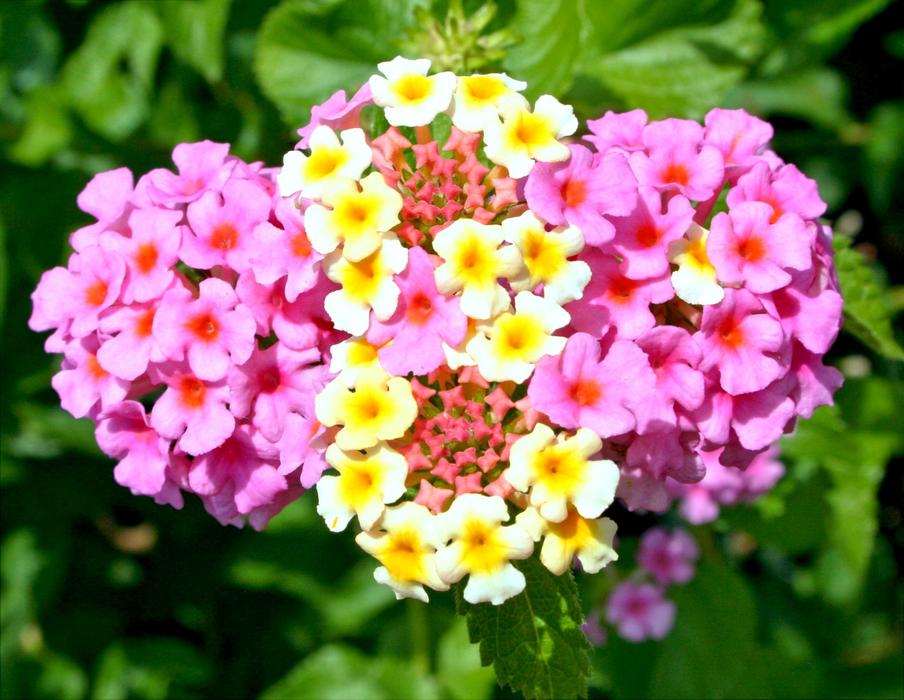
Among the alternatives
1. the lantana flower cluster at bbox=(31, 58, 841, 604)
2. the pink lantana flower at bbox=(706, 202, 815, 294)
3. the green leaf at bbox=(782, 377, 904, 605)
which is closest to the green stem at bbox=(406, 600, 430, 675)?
the green leaf at bbox=(782, 377, 904, 605)

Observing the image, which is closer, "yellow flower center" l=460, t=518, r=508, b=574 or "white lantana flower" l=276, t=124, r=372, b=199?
"yellow flower center" l=460, t=518, r=508, b=574

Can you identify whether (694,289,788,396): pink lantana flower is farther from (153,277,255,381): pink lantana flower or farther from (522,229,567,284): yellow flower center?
(153,277,255,381): pink lantana flower

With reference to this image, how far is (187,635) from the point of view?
2.97 metres

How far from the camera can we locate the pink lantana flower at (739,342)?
51.6 inches

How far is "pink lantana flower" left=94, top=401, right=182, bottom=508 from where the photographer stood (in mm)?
1424

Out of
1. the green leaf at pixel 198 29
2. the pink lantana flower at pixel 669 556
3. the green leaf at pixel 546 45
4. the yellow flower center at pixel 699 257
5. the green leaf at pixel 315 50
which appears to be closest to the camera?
the yellow flower center at pixel 699 257

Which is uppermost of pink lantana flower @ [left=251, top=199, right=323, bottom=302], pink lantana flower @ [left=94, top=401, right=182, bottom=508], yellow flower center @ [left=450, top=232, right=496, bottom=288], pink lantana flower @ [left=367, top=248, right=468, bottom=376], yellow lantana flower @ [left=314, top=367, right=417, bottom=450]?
yellow flower center @ [left=450, top=232, right=496, bottom=288]

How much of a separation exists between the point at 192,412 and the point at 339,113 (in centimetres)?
44

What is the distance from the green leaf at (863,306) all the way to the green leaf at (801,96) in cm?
107

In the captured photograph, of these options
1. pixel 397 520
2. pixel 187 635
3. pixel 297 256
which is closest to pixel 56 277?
pixel 297 256

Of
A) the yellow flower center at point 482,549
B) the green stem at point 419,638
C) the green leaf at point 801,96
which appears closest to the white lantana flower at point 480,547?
the yellow flower center at point 482,549

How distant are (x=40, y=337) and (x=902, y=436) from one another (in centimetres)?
206

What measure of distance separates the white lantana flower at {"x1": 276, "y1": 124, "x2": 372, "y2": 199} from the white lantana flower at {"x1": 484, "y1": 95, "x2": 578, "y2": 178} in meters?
0.17

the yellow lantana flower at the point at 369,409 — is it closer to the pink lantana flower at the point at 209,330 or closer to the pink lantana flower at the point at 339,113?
the pink lantana flower at the point at 209,330
